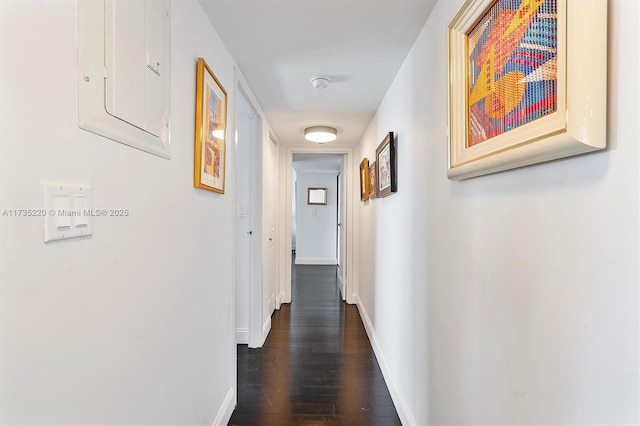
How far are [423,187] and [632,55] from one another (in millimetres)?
1059

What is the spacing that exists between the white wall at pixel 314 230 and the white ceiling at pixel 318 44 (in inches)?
179

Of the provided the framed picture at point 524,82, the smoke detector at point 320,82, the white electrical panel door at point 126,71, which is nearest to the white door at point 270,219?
the smoke detector at point 320,82

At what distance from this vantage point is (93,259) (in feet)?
2.53

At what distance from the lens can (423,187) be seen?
159 centimetres

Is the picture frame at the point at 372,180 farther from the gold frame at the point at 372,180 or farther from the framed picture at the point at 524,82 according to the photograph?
the framed picture at the point at 524,82

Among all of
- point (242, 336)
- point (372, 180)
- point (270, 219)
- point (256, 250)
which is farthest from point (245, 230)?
point (372, 180)

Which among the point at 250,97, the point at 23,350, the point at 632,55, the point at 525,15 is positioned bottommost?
the point at 23,350

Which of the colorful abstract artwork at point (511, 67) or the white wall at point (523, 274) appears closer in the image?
the white wall at point (523, 274)

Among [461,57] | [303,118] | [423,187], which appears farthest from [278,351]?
[461,57]

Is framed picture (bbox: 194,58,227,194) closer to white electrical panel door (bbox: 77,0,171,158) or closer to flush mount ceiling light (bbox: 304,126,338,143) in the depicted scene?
white electrical panel door (bbox: 77,0,171,158)

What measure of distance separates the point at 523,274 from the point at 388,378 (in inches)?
67.8

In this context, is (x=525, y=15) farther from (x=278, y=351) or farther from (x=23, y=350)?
(x=278, y=351)

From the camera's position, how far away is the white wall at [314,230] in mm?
7211

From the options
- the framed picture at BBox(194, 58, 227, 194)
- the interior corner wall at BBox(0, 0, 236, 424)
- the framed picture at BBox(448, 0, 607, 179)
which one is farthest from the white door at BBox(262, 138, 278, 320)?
the framed picture at BBox(448, 0, 607, 179)
